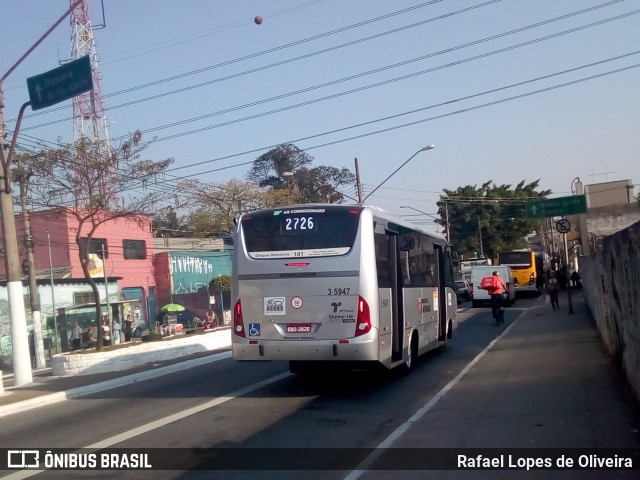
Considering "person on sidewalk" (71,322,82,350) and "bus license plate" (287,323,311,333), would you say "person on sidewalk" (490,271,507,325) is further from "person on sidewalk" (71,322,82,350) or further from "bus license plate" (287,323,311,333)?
"person on sidewalk" (71,322,82,350)

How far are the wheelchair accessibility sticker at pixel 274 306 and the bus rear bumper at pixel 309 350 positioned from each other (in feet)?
1.57

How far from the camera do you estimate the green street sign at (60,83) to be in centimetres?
1521

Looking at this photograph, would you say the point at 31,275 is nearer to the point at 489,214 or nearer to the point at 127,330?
the point at 127,330

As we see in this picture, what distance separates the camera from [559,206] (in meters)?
39.0

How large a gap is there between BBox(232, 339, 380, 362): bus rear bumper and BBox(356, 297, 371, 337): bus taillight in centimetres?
19

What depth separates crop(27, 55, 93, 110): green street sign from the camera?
15211mm

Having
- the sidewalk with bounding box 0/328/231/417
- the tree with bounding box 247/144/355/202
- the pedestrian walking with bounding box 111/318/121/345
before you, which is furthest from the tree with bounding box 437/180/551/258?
the sidewalk with bounding box 0/328/231/417

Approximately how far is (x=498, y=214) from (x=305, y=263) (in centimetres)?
5962

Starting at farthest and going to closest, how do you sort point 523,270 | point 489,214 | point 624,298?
point 489,214 < point 523,270 < point 624,298

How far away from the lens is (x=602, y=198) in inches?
2366

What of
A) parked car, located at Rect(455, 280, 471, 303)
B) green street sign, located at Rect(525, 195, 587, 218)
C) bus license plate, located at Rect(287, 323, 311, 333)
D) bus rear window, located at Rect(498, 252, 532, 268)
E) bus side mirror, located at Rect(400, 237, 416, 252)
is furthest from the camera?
bus rear window, located at Rect(498, 252, 532, 268)

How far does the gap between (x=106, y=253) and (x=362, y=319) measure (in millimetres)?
30167

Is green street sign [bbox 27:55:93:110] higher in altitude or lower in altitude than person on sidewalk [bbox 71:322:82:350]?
higher

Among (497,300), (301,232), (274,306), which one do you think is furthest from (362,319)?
(497,300)
